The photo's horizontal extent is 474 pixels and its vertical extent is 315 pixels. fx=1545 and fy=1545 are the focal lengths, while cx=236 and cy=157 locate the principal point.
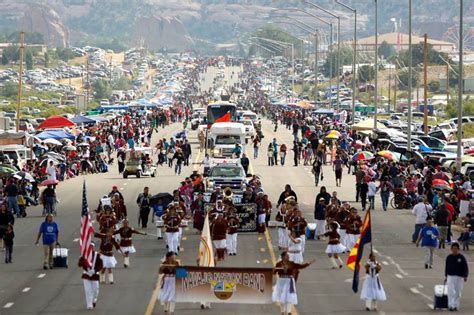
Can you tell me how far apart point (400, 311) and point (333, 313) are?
53.8 inches

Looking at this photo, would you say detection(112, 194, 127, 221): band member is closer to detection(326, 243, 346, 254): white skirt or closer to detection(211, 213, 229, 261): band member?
detection(211, 213, 229, 261): band member

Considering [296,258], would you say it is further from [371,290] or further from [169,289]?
[169,289]

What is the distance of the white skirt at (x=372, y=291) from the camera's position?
31.0 metres

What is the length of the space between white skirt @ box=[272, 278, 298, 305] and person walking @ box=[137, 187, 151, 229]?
17.1 m

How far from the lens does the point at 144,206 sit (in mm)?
46906

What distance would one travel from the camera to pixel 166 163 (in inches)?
3110

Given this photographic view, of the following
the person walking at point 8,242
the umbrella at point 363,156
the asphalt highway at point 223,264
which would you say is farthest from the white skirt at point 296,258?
the umbrella at point 363,156

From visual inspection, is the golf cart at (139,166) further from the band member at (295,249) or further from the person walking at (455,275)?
the person walking at (455,275)

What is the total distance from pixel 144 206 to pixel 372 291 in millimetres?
16883

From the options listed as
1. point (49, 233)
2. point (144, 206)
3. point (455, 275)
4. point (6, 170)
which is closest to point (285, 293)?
point (455, 275)

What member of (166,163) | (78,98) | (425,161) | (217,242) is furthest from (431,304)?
(78,98)

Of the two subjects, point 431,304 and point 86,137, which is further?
point 86,137

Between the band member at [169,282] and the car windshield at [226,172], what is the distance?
2396cm

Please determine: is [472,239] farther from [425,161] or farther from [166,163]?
[166,163]
